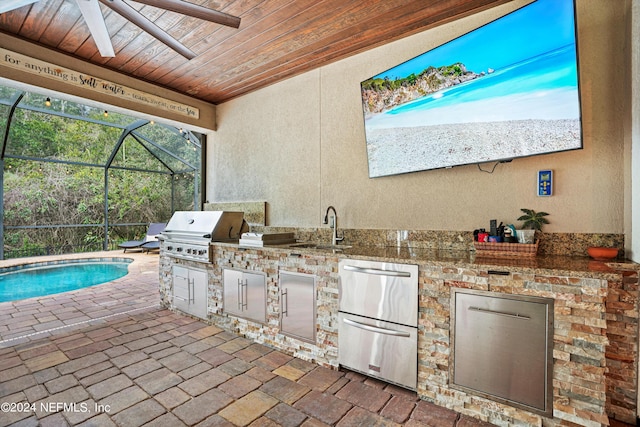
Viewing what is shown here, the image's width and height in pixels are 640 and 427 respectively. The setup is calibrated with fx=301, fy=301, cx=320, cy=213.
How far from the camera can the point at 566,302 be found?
1541 millimetres

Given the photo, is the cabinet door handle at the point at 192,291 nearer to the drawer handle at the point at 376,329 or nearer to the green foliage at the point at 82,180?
the drawer handle at the point at 376,329

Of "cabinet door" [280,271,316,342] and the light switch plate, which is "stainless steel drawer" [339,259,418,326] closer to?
"cabinet door" [280,271,316,342]

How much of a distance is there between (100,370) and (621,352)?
3493mm

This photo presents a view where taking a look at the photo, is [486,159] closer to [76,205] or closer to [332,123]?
[332,123]

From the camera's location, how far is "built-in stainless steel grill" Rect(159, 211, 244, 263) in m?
3.32

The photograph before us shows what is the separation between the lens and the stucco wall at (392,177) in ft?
6.66

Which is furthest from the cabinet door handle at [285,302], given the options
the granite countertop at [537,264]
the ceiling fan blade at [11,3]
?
the ceiling fan blade at [11,3]

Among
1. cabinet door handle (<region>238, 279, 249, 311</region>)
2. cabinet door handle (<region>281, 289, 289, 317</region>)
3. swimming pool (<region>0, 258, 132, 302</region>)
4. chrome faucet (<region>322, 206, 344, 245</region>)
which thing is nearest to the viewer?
cabinet door handle (<region>281, 289, 289, 317</region>)

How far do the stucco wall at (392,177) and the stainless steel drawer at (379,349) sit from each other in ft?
3.38

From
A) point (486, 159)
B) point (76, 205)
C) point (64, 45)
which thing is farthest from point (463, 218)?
point (76, 205)

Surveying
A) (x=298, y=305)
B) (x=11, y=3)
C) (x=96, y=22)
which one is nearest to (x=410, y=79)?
(x=298, y=305)

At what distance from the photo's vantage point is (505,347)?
1701 millimetres

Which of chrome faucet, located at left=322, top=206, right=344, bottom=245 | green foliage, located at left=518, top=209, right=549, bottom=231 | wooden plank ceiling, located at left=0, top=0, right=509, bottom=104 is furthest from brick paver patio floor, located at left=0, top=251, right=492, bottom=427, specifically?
wooden plank ceiling, located at left=0, top=0, right=509, bottom=104

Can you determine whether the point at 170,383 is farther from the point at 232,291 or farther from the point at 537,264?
the point at 537,264
